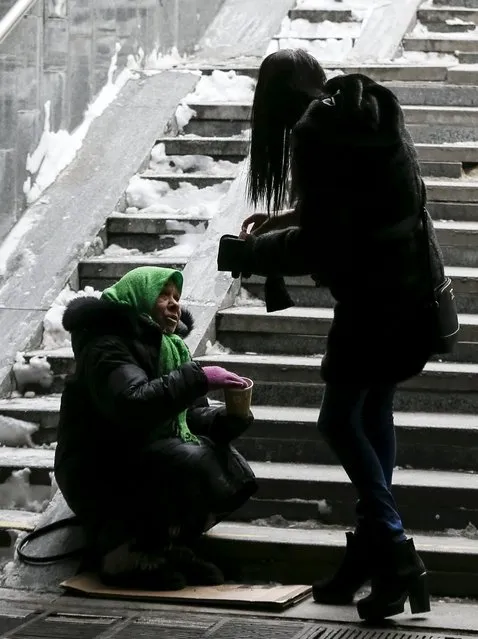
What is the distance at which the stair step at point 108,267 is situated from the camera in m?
7.61

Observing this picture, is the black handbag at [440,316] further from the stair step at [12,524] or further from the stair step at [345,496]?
the stair step at [12,524]

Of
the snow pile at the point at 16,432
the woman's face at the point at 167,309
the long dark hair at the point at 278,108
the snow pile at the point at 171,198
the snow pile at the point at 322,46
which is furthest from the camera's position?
the snow pile at the point at 322,46

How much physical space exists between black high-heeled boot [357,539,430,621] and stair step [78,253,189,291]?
122 inches

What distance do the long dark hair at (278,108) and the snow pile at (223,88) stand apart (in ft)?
14.4

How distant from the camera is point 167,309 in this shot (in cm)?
552

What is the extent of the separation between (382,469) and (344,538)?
69 centimetres

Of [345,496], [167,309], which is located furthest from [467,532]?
[167,309]

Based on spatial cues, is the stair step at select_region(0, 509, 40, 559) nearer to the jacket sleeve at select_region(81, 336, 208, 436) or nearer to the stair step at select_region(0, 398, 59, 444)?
the stair step at select_region(0, 398, 59, 444)

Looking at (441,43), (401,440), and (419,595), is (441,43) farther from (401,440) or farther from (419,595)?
(419,595)

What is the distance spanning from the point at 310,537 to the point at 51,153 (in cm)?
395

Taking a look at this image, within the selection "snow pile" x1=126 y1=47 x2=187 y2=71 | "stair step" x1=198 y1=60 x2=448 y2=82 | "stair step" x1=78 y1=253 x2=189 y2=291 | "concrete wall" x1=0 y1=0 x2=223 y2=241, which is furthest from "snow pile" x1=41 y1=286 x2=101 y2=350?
"snow pile" x1=126 y1=47 x2=187 y2=71

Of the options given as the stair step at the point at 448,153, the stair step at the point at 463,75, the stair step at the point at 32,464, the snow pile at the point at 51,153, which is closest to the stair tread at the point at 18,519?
the stair step at the point at 32,464

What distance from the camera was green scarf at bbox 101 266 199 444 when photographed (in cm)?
545

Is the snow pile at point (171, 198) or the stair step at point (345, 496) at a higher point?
the snow pile at point (171, 198)
